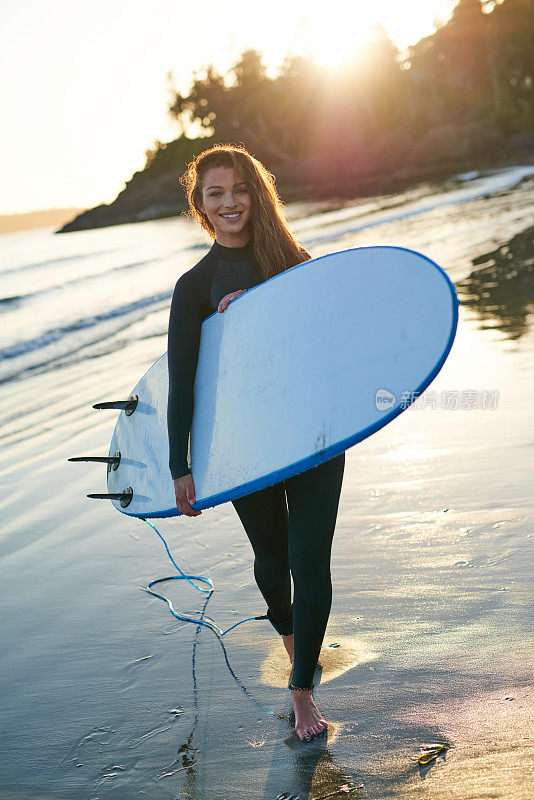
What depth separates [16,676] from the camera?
2.52 metres

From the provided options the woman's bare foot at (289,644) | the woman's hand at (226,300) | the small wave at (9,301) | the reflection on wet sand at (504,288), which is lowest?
the reflection on wet sand at (504,288)

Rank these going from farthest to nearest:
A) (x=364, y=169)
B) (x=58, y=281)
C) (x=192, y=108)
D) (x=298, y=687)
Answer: (x=192, y=108)
(x=364, y=169)
(x=58, y=281)
(x=298, y=687)

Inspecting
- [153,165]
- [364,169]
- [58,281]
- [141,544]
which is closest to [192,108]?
[153,165]

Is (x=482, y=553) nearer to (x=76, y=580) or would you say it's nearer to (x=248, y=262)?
(x=248, y=262)

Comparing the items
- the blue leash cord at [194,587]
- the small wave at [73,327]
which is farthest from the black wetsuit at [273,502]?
the small wave at [73,327]

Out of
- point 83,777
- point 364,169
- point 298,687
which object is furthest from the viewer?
point 364,169

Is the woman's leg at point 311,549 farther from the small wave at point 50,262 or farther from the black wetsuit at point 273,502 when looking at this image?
the small wave at point 50,262

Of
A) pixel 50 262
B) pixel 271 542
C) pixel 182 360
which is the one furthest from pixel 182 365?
pixel 50 262

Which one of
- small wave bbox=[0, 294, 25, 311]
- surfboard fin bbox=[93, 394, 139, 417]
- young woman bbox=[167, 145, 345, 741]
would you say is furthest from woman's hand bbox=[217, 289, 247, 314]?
small wave bbox=[0, 294, 25, 311]

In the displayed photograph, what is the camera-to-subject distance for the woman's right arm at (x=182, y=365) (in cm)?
215

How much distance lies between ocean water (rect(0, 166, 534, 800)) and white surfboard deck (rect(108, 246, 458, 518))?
0.63m

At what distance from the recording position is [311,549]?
2.00m

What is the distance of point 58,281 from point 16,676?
1951 cm

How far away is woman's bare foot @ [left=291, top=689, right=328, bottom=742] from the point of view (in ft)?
6.57
